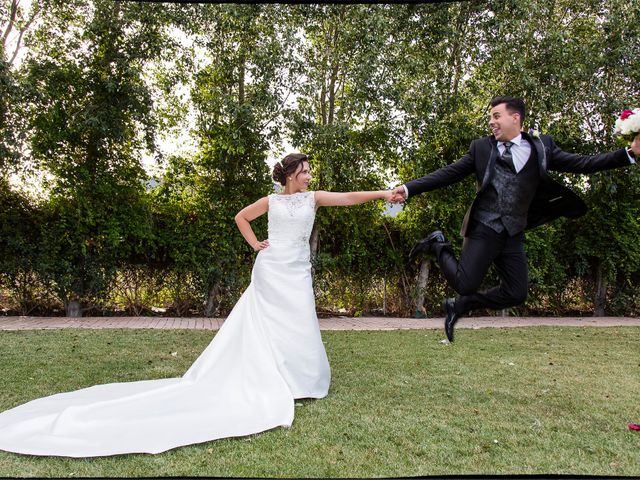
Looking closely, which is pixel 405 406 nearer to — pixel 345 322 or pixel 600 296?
pixel 345 322

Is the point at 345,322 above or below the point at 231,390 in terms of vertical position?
above

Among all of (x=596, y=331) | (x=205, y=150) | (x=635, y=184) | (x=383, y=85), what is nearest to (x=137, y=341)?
(x=205, y=150)

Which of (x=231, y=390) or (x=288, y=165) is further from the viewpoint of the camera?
(x=288, y=165)

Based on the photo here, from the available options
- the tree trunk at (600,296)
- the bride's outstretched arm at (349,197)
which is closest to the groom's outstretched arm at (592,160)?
the bride's outstretched arm at (349,197)

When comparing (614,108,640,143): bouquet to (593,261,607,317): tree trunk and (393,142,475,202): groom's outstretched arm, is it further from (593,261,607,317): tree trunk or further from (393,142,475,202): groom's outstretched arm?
(593,261,607,317): tree trunk

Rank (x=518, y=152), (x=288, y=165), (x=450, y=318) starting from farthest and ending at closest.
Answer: (x=288, y=165) → (x=450, y=318) → (x=518, y=152)

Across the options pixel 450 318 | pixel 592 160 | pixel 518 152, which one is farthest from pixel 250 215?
pixel 592 160

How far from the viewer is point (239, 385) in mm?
5125

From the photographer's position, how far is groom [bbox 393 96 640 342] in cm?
481

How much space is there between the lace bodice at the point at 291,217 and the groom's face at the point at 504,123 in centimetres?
190

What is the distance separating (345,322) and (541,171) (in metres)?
7.30

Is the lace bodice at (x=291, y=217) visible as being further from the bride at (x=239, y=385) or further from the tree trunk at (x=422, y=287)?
the tree trunk at (x=422, y=287)

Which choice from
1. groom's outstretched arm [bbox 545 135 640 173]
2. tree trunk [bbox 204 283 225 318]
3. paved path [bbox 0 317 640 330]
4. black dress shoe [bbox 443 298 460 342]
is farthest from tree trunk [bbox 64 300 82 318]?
groom's outstretched arm [bbox 545 135 640 173]

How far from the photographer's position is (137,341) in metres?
8.41
